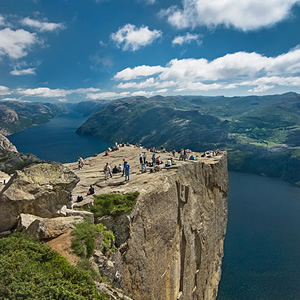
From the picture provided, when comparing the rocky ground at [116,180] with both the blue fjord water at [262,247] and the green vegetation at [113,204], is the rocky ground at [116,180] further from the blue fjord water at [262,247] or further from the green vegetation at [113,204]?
the blue fjord water at [262,247]

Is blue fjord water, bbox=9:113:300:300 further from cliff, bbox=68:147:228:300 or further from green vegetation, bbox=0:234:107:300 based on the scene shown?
green vegetation, bbox=0:234:107:300

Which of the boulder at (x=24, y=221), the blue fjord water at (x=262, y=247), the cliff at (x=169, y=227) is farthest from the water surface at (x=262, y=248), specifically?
the boulder at (x=24, y=221)

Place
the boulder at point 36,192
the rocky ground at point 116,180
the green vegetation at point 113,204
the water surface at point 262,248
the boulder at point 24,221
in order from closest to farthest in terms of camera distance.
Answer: the boulder at point 24,221 < the boulder at point 36,192 < the green vegetation at point 113,204 < the rocky ground at point 116,180 < the water surface at point 262,248

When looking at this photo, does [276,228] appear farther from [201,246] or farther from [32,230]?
[32,230]

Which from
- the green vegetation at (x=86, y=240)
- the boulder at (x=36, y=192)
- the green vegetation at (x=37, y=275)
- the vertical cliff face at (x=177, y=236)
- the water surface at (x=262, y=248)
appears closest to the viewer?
the green vegetation at (x=37, y=275)

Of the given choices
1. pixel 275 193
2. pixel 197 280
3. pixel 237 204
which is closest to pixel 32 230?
pixel 197 280

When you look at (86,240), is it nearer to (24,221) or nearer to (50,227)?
(50,227)
